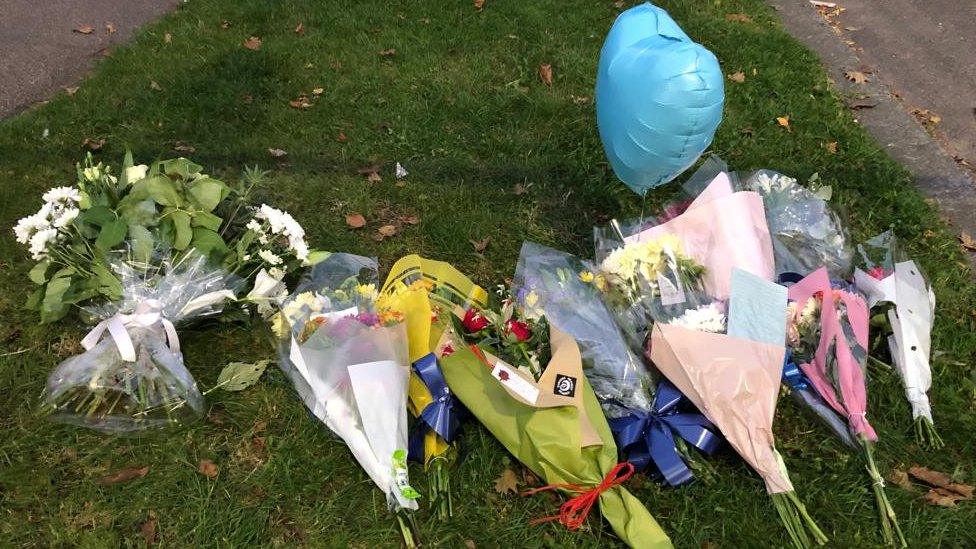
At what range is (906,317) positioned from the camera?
8.51 feet

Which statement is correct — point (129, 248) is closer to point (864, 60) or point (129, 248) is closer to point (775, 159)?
point (775, 159)

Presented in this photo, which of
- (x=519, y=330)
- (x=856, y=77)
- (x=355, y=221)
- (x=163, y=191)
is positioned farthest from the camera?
(x=856, y=77)

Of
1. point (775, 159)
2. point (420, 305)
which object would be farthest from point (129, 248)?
point (775, 159)

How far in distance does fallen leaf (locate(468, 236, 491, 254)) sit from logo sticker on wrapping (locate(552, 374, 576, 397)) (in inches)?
47.9

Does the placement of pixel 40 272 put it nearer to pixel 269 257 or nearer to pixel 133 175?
pixel 133 175

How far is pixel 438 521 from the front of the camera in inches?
88.4

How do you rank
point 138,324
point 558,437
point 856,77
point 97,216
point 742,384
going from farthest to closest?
1. point 856,77
2. point 97,216
3. point 138,324
4. point 742,384
5. point 558,437

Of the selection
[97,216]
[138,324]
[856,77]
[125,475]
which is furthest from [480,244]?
[856,77]

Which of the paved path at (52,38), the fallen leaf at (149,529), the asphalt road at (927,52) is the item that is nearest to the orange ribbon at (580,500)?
the fallen leaf at (149,529)

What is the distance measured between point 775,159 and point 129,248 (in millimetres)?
3416

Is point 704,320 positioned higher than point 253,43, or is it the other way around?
point 704,320

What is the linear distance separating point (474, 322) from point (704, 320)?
86 cm

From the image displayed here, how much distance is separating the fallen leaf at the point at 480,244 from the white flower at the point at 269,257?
0.95 meters

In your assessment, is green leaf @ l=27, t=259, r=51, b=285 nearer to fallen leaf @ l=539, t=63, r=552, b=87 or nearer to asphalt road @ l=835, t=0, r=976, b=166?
fallen leaf @ l=539, t=63, r=552, b=87
